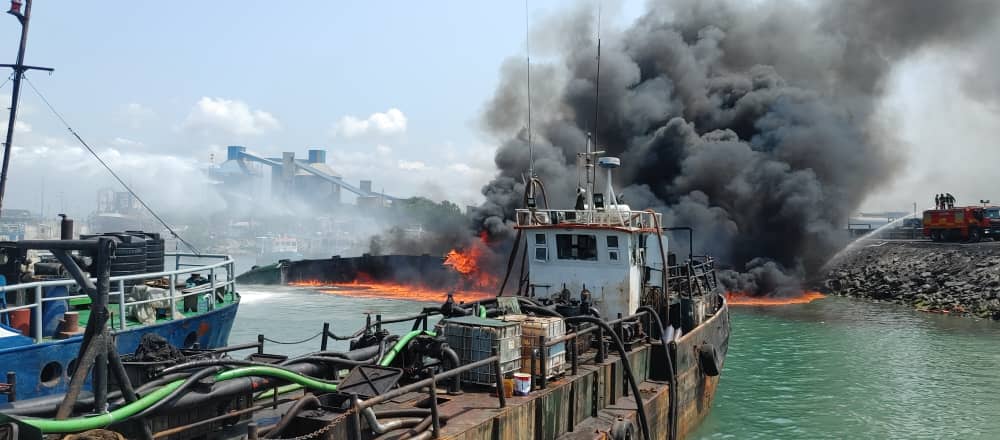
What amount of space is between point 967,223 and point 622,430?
2087 inches

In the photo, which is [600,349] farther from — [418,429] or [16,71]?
[16,71]

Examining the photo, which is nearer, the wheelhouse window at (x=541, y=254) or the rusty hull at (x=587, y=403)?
the rusty hull at (x=587, y=403)

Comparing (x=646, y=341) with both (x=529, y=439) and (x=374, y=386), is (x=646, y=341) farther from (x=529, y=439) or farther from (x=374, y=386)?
(x=374, y=386)

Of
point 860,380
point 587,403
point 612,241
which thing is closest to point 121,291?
point 587,403

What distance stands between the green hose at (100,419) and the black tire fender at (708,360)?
14181 mm

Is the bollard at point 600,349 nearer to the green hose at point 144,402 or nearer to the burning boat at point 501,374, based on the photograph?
the burning boat at point 501,374

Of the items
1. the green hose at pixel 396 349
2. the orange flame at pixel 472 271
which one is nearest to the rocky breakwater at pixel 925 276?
the orange flame at pixel 472 271

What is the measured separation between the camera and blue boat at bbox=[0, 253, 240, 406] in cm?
1247

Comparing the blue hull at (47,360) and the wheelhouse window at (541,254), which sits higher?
the wheelhouse window at (541,254)

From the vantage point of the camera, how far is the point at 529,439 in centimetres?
1109

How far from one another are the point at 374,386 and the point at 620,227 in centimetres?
927

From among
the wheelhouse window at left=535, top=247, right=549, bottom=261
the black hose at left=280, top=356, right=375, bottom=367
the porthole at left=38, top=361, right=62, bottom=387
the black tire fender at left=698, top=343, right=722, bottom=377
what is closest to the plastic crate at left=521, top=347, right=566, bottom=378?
the black hose at left=280, top=356, right=375, bottom=367

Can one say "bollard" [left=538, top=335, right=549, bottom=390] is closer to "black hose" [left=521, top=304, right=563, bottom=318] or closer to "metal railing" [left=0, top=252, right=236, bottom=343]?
"black hose" [left=521, top=304, right=563, bottom=318]

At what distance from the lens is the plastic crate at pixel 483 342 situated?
36.7 feet
